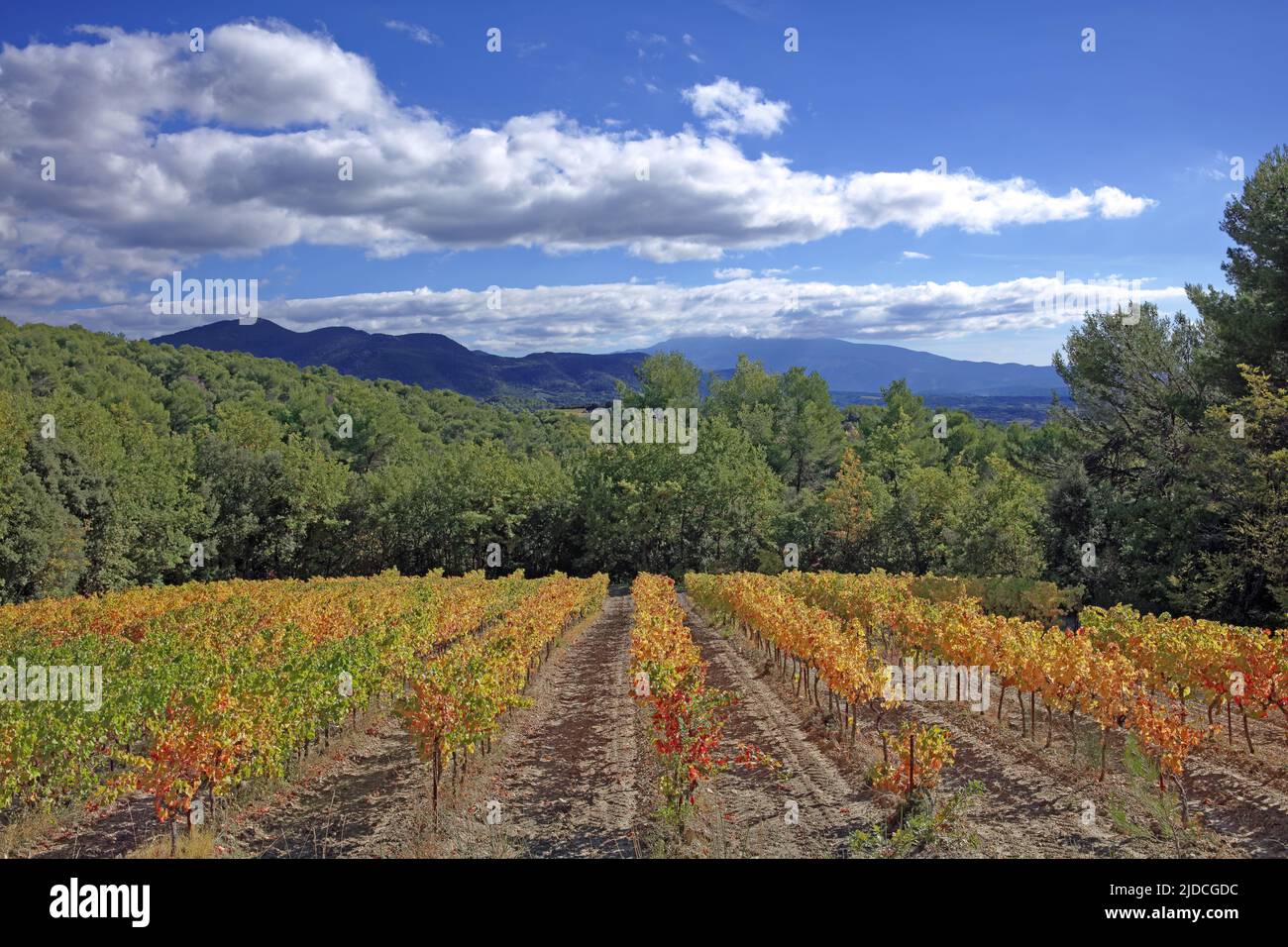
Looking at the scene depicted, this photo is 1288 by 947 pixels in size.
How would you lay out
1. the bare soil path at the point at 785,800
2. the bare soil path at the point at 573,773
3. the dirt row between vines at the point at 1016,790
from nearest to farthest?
the dirt row between vines at the point at 1016,790 → the bare soil path at the point at 785,800 → the bare soil path at the point at 573,773

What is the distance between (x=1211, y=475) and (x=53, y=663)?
27.0m

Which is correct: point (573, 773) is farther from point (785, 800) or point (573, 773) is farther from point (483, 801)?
point (785, 800)

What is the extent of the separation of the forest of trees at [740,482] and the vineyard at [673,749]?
10.4m

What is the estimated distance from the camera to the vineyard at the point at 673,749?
27.4 feet

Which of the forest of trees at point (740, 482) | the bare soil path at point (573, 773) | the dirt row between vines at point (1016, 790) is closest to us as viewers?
the dirt row between vines at point (1016, 790)

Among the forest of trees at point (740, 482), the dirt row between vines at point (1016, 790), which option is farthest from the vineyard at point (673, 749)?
the forest of trees at point (740, 482)

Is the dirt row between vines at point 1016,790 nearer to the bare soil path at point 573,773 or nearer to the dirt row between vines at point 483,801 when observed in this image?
the bare soil path at point 573,773

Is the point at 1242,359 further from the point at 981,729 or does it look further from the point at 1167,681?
the point at 981,729

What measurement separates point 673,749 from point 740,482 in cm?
4197

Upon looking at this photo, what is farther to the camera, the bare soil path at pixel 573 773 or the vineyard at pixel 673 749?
the bare soil path at pixel 573 773

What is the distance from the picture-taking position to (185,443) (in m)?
51.3

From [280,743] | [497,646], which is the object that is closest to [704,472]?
[497,646]

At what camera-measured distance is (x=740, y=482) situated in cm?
5044

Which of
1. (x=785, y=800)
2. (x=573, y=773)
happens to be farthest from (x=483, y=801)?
(x=785, y=800)
